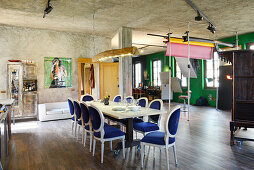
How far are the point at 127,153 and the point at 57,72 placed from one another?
17.5 feet

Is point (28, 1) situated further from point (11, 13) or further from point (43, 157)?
point (43, 157)

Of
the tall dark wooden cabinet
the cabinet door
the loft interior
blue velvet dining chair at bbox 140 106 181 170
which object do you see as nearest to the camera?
blue velvet dining chair at bbox 140 106 181 170

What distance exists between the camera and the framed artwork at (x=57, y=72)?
770 cm

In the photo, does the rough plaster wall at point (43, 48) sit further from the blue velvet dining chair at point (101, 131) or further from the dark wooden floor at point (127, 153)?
the blue velvet dining chair at point (101, 131)

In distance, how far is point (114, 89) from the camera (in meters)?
9.00

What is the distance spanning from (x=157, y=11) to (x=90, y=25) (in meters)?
2.64

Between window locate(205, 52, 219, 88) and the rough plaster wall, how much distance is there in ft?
19.3

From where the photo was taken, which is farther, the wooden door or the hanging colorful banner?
the wooden door

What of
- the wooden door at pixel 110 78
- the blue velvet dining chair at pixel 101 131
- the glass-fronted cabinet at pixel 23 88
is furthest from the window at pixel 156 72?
the blue velvet dining chair at pixel 101 131

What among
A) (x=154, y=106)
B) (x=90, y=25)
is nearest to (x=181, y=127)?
(x=154, y=106)

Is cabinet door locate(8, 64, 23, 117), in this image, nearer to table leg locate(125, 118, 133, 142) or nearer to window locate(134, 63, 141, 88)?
table leg locate(125, 118, 133, 142)

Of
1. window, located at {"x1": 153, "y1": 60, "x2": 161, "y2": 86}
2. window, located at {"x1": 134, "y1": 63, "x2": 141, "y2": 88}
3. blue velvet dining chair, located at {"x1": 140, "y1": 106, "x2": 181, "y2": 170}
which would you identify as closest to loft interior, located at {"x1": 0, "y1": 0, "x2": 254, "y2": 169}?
blue velvet dining chair, located at {"x1": 140, "y1": 106, "x2": 181, "y2": 170}

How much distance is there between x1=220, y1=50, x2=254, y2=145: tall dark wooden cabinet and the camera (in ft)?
13.0

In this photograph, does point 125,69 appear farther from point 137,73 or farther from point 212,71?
point 137,73
